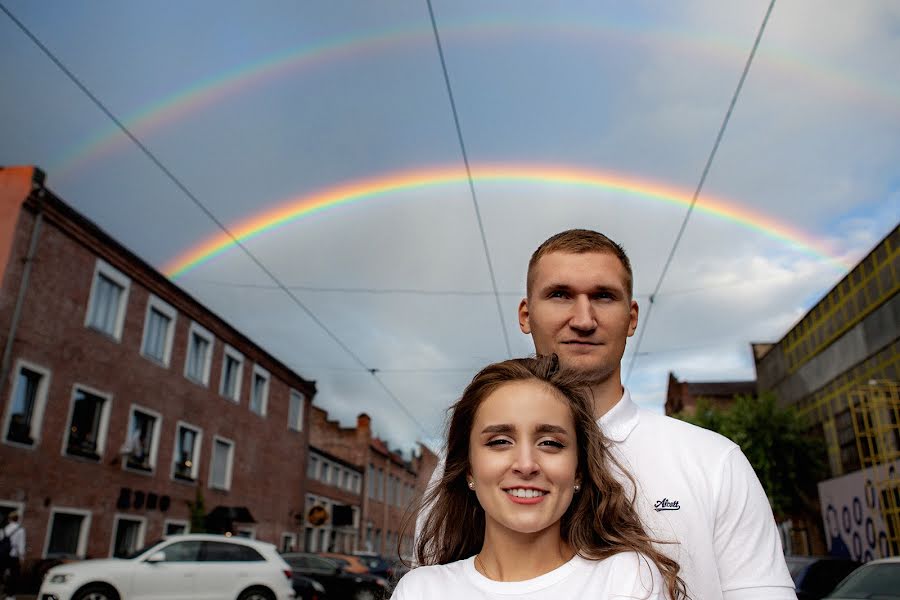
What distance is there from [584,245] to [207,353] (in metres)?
26.2

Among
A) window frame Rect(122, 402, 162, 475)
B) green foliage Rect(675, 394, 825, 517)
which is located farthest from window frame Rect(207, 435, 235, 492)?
green foliage Rect(675, 394, 825, 517)

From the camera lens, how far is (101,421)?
19891mm

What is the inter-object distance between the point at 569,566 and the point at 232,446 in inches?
1107

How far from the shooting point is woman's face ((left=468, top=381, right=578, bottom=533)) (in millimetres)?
1936

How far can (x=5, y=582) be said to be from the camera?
43.7 feet

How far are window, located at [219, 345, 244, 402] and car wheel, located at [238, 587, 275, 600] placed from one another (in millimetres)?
15328

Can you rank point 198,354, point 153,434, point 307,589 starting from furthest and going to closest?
point 198,354 < point 153,434 < point 307,589

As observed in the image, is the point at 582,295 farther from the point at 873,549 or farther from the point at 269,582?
the point at 873,549

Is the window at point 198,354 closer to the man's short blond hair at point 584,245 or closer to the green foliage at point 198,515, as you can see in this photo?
the green foliage at point 198,515

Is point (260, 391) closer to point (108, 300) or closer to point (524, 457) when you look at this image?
point (108, 300)

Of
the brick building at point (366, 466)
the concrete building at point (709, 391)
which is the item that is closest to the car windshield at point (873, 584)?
the brick building at point (366, 466)

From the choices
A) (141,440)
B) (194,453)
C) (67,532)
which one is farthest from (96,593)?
(194,453)

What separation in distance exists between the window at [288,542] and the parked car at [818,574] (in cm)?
2598

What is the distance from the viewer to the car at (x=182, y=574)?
39.1 ft
